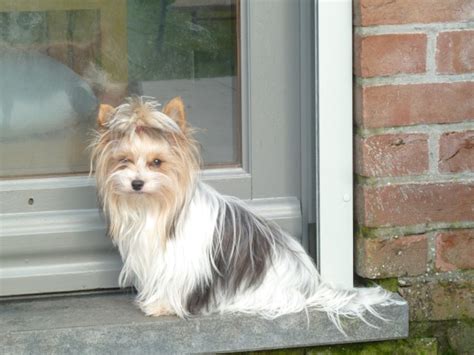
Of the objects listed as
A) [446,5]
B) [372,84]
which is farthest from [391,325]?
[446,5]

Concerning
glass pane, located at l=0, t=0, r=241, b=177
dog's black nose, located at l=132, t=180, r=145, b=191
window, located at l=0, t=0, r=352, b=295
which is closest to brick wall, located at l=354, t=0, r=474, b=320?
window, located at l=0, t=0, r=352, b=295

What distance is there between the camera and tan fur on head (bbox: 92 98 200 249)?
11.8 feet

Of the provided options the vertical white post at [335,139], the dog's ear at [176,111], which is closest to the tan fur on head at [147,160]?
the dog's ear at [176,111]

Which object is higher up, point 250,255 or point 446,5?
point 446,5

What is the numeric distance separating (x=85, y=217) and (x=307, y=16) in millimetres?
987

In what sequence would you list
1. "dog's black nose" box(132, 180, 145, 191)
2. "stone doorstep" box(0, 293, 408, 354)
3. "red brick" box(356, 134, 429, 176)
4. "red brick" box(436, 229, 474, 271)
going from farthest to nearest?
"red brick" box(436, 229, 474, 271) < "red brick" box(356, 134, 429, 176) < "stone doorstep" box(0, 293, 408, 354) < "dog's black nose" box(132, 180, 145, 191)

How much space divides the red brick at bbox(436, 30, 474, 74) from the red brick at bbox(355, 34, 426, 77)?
5 centimetres

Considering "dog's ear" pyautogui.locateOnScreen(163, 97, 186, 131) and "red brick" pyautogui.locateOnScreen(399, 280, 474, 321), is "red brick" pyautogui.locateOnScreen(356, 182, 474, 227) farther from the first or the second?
"dog's ear" pyautogui.locateOnScreen(163, 97, 186, 131)

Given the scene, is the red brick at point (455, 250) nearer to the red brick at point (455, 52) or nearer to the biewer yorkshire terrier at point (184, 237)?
the biewer yorkshire terrier at point (184, 237)

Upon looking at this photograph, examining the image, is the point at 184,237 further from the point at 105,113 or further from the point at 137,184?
the point at 105,113

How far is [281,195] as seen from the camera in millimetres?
4129

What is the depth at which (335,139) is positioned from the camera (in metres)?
3.88

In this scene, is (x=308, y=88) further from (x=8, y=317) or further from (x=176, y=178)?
(x=8, y=317)

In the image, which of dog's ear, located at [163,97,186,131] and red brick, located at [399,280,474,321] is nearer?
dog's ear, located at [163,97,186,131]
